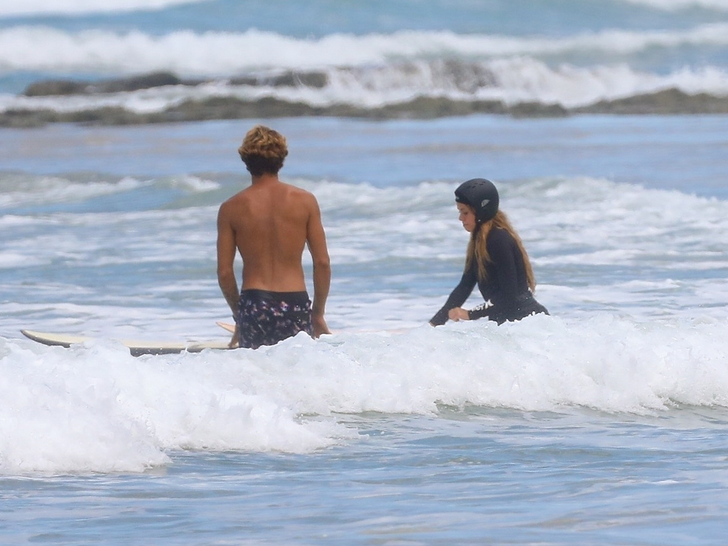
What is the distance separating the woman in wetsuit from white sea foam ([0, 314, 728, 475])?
0.29m

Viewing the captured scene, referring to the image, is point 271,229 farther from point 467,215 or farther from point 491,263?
point 491,263

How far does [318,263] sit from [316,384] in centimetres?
82

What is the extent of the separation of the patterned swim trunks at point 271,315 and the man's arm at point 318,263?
0.05m

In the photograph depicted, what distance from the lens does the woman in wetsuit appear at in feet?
23.5

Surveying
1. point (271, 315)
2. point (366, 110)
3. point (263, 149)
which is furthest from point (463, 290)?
point (366, 110)

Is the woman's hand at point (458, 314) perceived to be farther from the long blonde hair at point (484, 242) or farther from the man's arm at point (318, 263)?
the man's arm at point (318, 263)

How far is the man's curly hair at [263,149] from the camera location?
635cm

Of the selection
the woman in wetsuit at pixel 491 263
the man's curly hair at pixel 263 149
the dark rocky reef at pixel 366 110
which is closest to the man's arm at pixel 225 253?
the man's curly hair at pixel 263 149

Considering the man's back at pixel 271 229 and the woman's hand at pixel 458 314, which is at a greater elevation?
the man's back at pixel 271 229

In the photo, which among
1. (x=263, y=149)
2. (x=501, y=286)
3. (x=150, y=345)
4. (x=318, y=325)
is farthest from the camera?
(x=150, y=345)

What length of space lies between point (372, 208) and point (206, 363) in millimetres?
12276

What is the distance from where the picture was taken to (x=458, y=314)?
7.36 meters

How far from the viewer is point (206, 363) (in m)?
7.33

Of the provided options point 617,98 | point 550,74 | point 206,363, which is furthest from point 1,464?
point 550,74
